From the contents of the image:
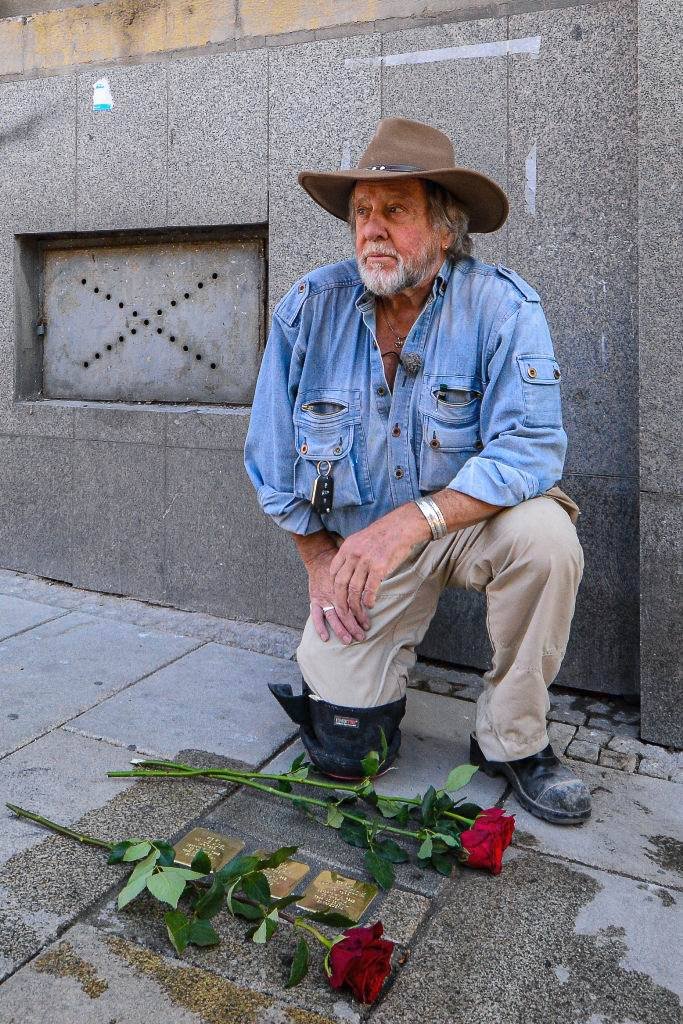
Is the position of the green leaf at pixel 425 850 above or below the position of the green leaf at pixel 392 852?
above

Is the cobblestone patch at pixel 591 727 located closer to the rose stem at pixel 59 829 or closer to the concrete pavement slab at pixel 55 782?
the concrete pavement slab at pixel 55 782

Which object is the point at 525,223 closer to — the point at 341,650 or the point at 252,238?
the point at 252,238

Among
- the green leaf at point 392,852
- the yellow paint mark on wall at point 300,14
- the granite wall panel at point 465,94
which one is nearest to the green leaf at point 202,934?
the green leaf at point 392,852

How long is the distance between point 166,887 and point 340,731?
85 centimetres

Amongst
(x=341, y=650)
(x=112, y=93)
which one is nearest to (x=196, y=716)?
(x=341, y=650)

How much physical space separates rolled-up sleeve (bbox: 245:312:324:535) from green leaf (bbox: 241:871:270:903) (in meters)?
1.15

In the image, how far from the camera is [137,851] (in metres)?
2.16

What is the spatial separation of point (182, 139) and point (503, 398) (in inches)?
93.0

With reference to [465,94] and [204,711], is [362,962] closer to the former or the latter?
[204,711]

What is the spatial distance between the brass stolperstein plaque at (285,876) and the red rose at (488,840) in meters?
0.39

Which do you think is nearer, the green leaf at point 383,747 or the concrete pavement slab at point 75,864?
the concrete pavement slab at point 75,864

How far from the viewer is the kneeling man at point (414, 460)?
258cm

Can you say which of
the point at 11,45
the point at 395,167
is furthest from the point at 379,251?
the point at 11,45

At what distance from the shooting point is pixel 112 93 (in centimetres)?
439
